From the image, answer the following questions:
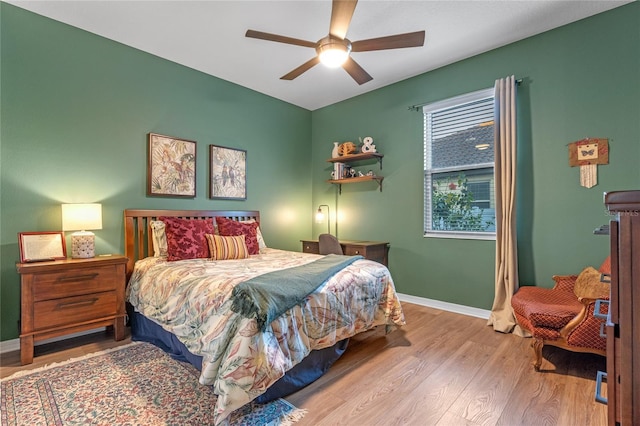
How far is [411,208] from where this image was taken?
12.9 ft

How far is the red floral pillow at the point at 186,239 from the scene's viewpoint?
2.98m

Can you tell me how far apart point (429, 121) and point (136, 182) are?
3555mm

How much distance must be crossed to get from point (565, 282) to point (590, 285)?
359mm

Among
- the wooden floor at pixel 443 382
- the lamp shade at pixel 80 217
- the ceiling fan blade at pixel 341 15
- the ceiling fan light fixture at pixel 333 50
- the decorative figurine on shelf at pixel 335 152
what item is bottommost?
the wooden floor at pixel 443 382

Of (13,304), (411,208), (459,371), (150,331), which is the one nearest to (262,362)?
(459,371)

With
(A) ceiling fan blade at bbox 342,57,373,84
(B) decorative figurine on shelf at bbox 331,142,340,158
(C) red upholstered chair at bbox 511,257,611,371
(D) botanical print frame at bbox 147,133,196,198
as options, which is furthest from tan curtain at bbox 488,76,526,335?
(D) botanical print frame at bbox 147,133,196,198

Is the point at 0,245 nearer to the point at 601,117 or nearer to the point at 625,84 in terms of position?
the point at 601,117

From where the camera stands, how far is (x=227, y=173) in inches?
158

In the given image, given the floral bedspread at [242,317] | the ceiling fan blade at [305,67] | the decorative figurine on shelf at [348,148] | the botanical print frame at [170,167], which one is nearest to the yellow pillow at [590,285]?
the floral bedspread at [242,317]

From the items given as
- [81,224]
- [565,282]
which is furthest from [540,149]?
[81,224]

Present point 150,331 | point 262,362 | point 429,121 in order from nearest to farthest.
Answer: point 262,362, point 150,331, point 429,121

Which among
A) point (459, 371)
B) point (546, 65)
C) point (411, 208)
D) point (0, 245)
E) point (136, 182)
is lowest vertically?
point (459, 371)

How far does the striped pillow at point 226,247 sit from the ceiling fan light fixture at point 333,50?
6.60 ft

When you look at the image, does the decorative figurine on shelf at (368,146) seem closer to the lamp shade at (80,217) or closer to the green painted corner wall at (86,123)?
the green painted corner wall at (86,123)
